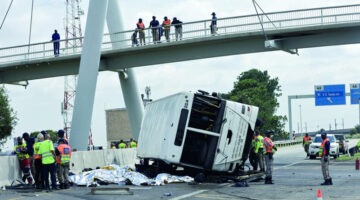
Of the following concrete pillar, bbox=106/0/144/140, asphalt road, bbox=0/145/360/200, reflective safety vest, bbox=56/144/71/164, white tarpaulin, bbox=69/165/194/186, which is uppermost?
concrete pillar, bbox=106/0/144/140

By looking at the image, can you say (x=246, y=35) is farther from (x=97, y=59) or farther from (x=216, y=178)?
(x=216, y=178)

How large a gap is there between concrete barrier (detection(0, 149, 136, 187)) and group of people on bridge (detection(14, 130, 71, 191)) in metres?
0.30

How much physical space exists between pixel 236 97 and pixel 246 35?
5304 centimetres

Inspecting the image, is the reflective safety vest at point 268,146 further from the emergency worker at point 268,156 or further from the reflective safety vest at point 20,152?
the reflective safety vest at point 20,152

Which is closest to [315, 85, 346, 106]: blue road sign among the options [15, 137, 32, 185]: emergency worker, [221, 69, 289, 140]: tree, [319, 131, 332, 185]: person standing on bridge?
[221, 69, 289, 140]: tree

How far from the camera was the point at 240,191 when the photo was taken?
15562mm

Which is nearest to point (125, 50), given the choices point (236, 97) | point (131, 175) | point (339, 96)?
point (131, 175)

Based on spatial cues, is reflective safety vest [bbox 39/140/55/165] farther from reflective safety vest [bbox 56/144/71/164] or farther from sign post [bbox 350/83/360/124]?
sign post [bbox 350/83/360/124]

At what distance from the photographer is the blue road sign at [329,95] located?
188 ft

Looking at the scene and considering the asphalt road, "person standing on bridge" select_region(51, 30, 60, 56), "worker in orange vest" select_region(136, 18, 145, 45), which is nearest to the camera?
the asphalt road

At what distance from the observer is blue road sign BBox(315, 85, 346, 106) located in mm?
57188

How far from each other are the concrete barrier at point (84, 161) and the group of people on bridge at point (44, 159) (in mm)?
304

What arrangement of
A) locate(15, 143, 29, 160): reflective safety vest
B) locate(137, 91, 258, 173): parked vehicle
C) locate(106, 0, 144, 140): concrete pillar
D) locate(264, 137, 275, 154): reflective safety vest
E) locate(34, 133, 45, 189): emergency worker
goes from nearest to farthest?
locate(34, 133, 45, 189): emergency worker → locate(137, 91, 258, 173): parked vehicle → locate(15, 143, 29, 160): reflective safety vest → locate(264, 137, 275, 154): reflective safety vest → locate(106, 0, 144, 140): concrete pillar

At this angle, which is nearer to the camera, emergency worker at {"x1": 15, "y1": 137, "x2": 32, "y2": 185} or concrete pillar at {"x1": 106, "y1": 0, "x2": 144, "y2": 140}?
emergency worker at {"x1": 15, "y1": 137, "x2": 32, "y2": 185}
